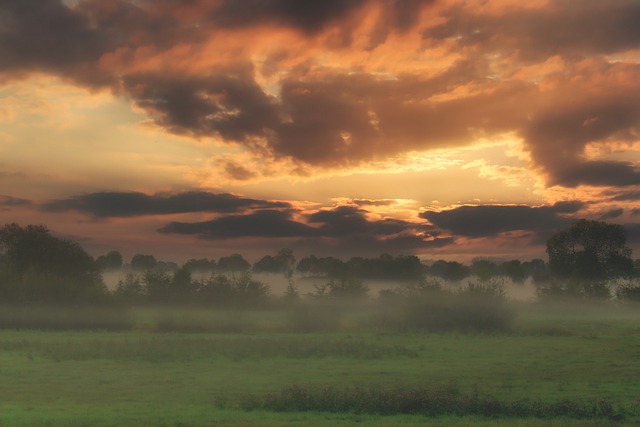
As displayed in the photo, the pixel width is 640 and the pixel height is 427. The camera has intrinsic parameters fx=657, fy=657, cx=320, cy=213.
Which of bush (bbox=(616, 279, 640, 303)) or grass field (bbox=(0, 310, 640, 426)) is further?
bush (bbox=(616, 279, 640, 303))

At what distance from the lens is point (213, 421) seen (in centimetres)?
2831

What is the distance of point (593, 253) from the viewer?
5226 inches

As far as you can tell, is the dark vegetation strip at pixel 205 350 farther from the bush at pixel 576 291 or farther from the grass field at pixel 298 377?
the bush at pixel 576 291

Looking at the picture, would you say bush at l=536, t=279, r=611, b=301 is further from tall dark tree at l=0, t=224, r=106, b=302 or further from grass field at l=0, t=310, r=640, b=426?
tall dark tree at l=0, t=224, r=106, b=302

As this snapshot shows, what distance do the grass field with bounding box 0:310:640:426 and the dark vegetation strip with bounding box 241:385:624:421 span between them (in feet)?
0.66

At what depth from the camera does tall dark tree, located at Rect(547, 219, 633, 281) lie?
5187 inches

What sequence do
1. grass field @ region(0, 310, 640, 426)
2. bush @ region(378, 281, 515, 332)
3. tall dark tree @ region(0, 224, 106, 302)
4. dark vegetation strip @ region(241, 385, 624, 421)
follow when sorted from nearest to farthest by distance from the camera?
1. grass field @ region(0, 310, 640, 426)
2. dark vegetation strip @ region(241, 385, 624, 421)
3. bush @ region(378, 281, 515, 332)
4. tall dark tree @ region(0, 224, 106, 302)

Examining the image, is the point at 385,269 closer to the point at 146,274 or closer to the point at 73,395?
the point at 146,274

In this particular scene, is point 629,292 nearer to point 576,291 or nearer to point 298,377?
point 576,291

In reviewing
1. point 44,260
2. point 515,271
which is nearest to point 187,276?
point 44,260

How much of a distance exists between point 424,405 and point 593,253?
113 meters

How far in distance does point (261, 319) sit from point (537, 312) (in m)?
59.6

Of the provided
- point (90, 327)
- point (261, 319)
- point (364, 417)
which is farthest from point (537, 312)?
point (364, 417)

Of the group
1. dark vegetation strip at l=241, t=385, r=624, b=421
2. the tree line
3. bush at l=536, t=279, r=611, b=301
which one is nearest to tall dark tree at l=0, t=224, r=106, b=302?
the tree line
